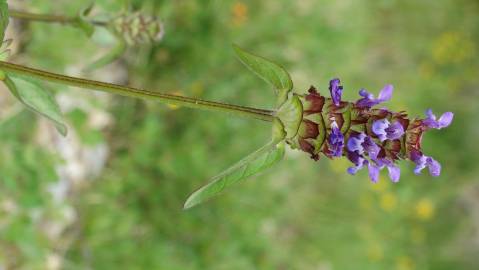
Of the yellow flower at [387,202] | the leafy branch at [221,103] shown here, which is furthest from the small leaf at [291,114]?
the yellow flower at [387,202]

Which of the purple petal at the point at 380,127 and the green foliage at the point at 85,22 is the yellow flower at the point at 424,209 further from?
the purple petal at the point at 380,127

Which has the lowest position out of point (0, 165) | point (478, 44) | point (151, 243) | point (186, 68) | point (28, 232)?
point (28, 232)

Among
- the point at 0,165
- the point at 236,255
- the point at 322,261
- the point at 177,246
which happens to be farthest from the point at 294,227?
the point at 0,165

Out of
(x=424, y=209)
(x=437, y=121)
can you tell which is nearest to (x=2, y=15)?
(x=437, y=121)

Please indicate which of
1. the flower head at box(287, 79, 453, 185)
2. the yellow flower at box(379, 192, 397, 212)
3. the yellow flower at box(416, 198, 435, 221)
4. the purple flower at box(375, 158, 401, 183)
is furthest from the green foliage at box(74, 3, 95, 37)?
the yellow flower at box(416, 198, 435, 221)

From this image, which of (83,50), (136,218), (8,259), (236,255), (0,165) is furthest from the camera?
(236,255)

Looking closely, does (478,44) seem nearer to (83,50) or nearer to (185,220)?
(185,220)
